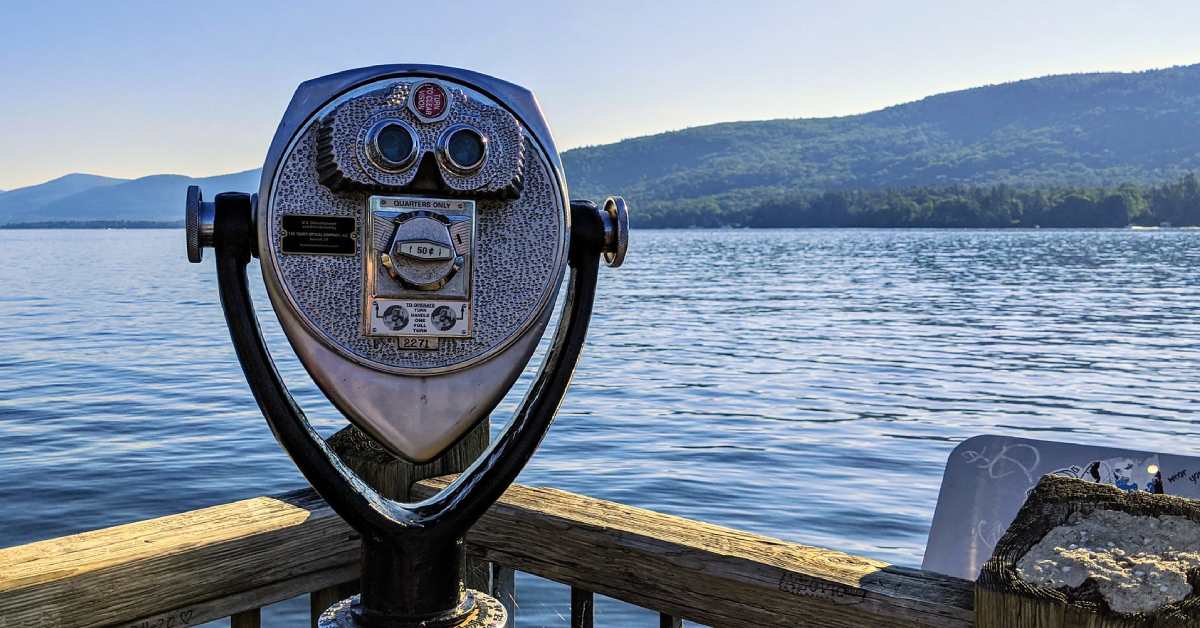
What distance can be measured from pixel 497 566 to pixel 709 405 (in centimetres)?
997

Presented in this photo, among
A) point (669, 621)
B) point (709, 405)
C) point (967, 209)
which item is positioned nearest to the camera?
point (669, 621)

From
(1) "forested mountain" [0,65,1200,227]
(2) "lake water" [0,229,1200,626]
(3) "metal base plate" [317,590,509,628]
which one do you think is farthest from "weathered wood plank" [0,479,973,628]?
(1) "forested mountain" [0,65,1200,227]

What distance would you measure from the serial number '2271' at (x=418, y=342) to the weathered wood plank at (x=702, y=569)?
0.39m

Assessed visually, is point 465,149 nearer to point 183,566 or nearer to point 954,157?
point 183,566

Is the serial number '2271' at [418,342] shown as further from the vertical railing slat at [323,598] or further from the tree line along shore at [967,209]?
the tree line along shore at [967,209]

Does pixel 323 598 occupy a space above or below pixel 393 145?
below

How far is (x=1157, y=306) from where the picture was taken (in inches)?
1008

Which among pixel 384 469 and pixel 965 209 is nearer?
pixel 384 469

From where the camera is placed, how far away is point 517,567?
192cm

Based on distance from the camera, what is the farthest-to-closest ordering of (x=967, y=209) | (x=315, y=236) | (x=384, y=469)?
(x=967, y=209) → (x=384, y=469) → (x=315, y=236)

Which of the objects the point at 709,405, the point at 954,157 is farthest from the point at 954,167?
the point at 709,405

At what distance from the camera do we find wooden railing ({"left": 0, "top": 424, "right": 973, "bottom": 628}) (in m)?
1.52

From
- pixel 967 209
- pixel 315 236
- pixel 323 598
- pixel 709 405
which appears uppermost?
pixel 967 209

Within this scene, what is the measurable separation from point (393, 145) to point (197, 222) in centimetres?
25
